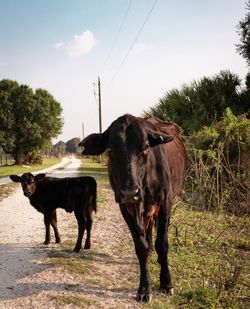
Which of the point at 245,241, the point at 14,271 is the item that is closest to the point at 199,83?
the point at 245,241

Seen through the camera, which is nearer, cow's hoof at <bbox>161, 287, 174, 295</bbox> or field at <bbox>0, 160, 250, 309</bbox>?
field at <bbox>0, 160, 250, 309</bbox>

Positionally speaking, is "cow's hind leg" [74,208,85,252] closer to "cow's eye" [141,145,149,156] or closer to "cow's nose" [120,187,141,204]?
"cow's eye" [141,145,149,156]

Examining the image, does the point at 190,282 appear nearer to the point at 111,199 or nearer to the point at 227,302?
the point at 227,302

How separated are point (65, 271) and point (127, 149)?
2253 mm

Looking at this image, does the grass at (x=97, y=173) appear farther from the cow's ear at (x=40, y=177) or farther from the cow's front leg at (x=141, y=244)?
the cow's front leg at (x=141, y=244)

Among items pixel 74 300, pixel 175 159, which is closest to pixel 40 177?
pixel 175 159

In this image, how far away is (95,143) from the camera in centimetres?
447

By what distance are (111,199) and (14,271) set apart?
7.84 metres

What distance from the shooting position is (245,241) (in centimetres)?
682

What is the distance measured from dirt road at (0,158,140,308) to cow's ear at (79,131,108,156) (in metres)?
1.67

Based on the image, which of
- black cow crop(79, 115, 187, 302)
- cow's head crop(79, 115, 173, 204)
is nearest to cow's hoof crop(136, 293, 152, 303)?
black cow crop(79, 115, 187, 302)

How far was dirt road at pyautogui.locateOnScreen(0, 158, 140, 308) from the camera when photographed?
14.3ft

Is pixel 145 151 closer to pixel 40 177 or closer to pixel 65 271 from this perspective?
pixel 65 271

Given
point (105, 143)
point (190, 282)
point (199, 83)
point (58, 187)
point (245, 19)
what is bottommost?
point (190, 282)
